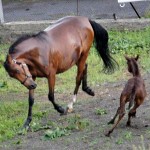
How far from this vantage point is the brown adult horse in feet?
26.7

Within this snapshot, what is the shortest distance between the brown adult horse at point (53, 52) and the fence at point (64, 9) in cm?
669

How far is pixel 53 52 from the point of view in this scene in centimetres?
870

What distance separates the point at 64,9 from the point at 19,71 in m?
10.3

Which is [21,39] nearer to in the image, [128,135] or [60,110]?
[60,110]

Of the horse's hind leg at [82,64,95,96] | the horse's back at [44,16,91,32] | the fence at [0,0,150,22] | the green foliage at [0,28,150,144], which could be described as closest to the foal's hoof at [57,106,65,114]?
the green foliage at [0,28,150,144]

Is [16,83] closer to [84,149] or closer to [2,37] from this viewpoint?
[2,37]

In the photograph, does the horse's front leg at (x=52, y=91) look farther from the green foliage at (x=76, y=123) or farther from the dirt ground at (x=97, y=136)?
the green foliage at (x=76, y=123)

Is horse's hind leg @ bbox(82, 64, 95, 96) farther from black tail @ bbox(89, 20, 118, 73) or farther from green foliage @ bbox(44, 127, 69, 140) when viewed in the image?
green foliage @ bbox(44, 127, 69, 140)

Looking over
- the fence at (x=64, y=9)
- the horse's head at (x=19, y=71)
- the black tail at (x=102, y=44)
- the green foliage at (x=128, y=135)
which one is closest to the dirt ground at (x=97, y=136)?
the green foliage at (x=128, y=135)

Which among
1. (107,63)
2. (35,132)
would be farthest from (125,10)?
(35,132)

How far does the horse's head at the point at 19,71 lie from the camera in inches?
314

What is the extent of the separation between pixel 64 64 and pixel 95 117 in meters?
0.85

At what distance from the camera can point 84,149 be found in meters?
7.24

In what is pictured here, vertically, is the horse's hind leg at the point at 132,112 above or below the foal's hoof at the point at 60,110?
above
